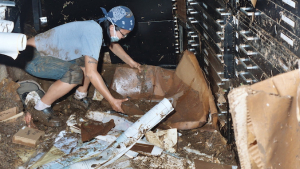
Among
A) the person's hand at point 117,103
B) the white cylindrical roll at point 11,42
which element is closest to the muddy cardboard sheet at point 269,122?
the white cylindrical roll at point 11,42

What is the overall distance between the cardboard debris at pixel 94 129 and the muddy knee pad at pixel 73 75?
0.47 m

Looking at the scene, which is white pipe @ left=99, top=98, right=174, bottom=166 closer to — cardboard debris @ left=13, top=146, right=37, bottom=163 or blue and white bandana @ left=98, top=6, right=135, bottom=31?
cardboard debris @ left=13, top=146, right=37, bottom=163

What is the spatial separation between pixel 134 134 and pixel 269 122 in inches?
55.1

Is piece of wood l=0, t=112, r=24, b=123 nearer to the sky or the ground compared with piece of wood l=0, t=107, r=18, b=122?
nearer to the ground

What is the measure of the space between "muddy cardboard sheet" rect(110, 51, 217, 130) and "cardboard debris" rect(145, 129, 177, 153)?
139 mm

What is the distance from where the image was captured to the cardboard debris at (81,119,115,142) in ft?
9.38

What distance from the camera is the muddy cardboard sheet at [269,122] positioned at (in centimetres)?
134

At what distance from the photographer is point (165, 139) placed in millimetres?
2727

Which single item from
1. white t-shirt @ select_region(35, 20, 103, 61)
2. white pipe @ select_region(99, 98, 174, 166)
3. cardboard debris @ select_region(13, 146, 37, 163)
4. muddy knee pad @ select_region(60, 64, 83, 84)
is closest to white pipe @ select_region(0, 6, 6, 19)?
white t-shirt @ select_region(35, 20, 103, 61)

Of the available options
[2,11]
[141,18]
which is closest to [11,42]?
[2,11]

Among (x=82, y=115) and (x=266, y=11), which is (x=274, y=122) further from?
(x=82, y=115)

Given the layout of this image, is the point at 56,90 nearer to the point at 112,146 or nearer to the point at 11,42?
the point at 112,146

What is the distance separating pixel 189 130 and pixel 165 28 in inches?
57.6

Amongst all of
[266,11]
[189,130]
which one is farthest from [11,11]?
[266,11]
